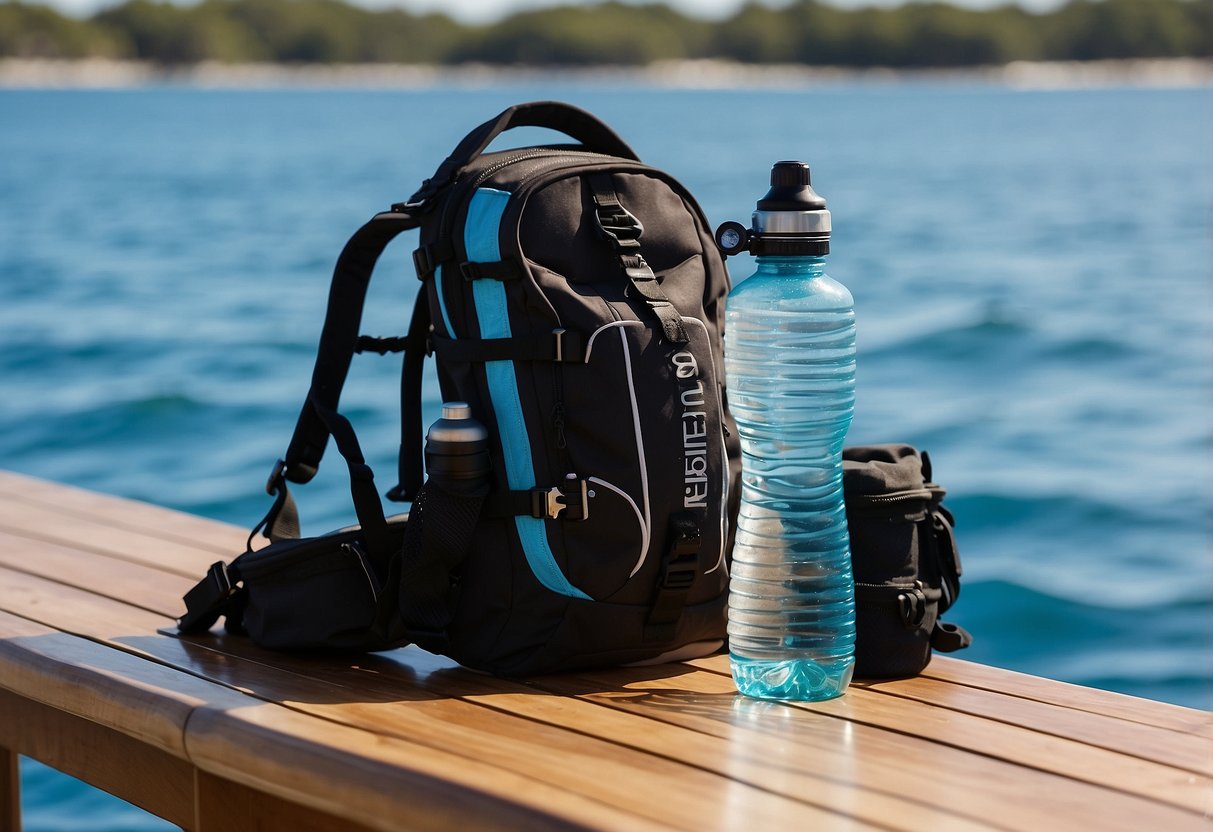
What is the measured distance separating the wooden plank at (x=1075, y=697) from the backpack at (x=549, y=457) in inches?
12.3

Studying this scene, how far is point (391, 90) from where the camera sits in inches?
3487

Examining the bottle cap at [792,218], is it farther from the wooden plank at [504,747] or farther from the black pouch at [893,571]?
the wooden plank at [504,747]

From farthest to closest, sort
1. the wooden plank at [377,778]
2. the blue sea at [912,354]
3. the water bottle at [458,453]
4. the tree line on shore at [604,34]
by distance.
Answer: the tree line on shore at [604,34] < the blue sea at [912,354] < the water bottle at [458,453] < the wooden plank at [377,778]

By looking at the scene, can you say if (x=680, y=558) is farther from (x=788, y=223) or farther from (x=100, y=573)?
A: (x=100, y=573)

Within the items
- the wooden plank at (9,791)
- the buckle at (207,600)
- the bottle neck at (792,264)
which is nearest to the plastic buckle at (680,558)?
the bottle neck at (792,264)

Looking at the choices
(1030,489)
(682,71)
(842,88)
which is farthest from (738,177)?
(842,88)

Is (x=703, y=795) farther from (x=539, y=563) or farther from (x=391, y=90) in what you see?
(x=391, y=90)

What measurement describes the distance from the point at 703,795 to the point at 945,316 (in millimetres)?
9495

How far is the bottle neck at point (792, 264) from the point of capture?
1.66 m

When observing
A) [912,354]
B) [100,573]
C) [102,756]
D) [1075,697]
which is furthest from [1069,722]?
[912,354]

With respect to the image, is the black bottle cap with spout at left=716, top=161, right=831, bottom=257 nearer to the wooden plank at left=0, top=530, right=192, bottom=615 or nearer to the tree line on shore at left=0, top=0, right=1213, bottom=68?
the wooden plank at left=0, top=530, right=192, bottom=615

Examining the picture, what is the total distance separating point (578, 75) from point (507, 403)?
81.2m

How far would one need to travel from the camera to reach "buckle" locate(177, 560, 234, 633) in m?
1.85

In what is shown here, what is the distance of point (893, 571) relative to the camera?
1.77m
